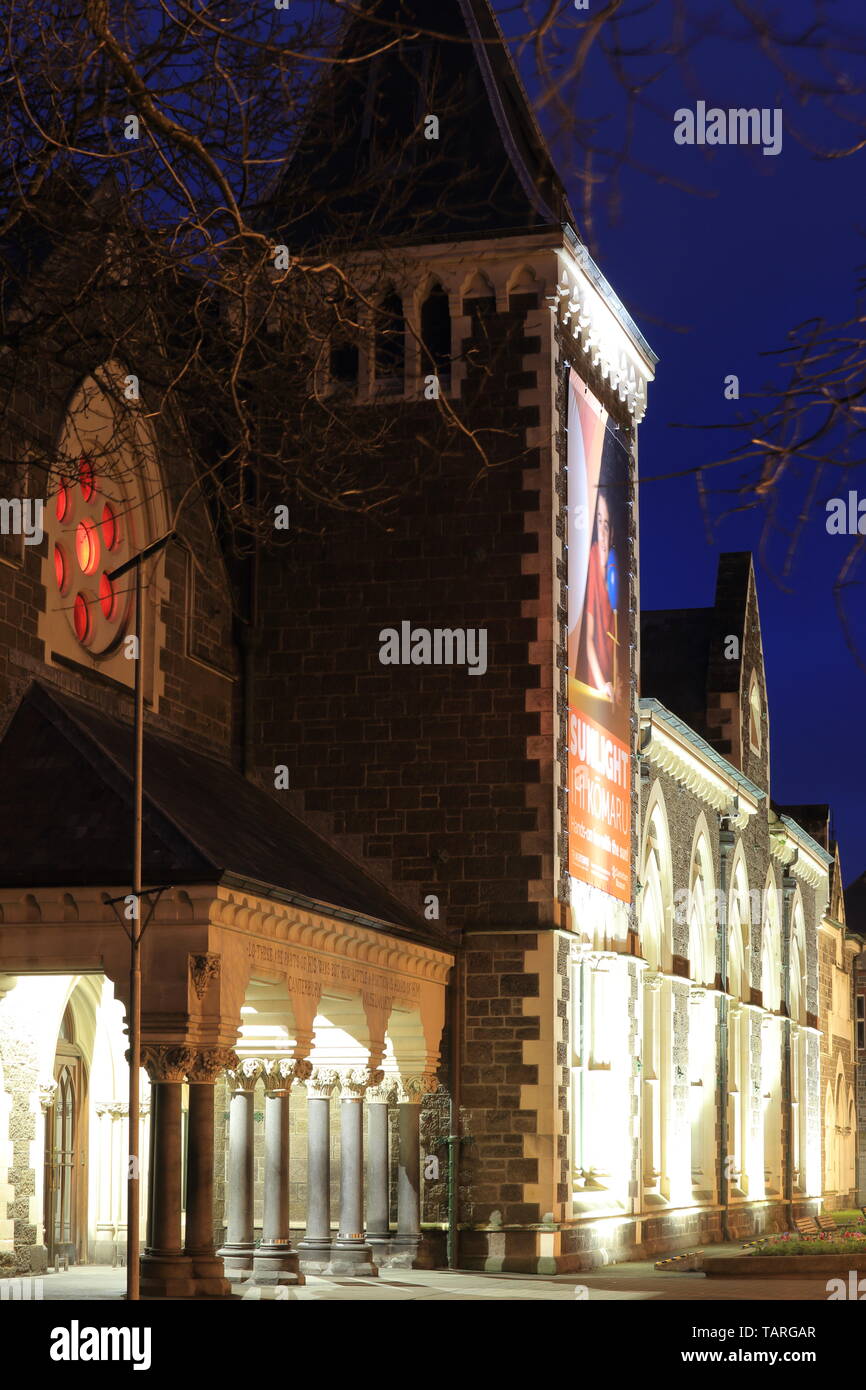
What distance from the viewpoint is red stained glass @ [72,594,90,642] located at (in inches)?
924

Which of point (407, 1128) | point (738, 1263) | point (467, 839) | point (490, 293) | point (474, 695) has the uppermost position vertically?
point (490, 293)

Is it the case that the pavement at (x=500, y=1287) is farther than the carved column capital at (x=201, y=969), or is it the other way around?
the pavement at (x=500, y=1287)

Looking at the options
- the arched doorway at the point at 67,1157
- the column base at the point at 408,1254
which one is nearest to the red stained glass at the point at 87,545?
the arched doorway at the point at 67,1157

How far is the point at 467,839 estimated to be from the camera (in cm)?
2694

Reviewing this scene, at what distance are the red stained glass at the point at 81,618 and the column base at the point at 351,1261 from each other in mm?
7482

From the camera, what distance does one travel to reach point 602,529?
1176 inches

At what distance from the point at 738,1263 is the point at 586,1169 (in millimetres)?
3194

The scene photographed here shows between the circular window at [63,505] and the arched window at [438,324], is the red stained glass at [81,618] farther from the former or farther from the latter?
the arched window at [438,324]

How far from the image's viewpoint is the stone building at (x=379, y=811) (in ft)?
68.5

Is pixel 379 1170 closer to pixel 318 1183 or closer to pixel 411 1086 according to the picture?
pixel 411 1086

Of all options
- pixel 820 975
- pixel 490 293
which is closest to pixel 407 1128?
pixel 490 293

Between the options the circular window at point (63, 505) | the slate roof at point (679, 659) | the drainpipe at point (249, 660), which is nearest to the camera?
the circular window at point (63, 505)

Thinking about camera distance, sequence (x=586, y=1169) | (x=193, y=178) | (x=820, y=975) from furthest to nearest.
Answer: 1. (x=820, y=975)
2. (x=586, y=1169)
3. (x=193, y=178)

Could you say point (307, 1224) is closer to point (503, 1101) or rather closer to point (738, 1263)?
point (503, 1101)
